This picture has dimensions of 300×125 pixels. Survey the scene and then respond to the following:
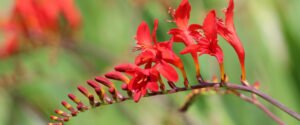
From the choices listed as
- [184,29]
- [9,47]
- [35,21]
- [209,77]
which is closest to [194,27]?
[184,29]

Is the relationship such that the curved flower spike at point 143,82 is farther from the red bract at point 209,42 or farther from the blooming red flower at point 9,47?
the blooming red flower at point 9,47

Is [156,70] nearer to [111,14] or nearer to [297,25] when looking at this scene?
[297,25]

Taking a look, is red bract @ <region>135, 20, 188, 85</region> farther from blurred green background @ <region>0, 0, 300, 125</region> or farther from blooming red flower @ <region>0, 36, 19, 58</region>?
blooming red flower @ <region>0, 36, 19, 58</region>

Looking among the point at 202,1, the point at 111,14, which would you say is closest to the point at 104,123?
the point at 202,1

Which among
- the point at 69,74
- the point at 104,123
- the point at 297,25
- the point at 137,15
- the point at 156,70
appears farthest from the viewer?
the point at 69,74

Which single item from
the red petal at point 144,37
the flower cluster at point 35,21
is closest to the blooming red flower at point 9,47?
the flower cluster at point 35,21

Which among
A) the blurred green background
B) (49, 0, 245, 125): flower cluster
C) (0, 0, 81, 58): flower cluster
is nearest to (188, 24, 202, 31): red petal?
(49, 0, 245, 125): flower cluster

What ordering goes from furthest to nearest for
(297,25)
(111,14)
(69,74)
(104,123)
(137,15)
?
1. (111,14)
2. (69,74)
3. (137,15)
4. (297,25)
5. (104,123)
